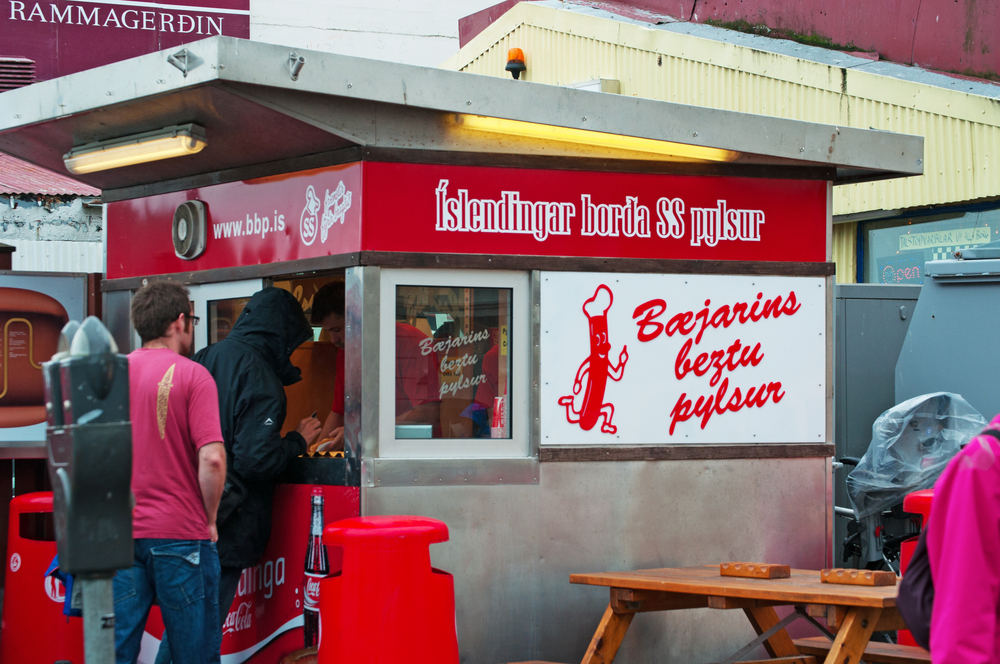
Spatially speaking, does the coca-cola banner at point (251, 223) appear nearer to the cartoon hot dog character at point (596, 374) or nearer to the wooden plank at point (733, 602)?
the cartoon hot dog character at point (596, 374)

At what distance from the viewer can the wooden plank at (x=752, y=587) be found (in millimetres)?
4223

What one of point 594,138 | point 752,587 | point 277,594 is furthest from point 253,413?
point 752,587

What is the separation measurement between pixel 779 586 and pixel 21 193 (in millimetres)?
13484

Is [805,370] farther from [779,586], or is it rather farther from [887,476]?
[779,586]

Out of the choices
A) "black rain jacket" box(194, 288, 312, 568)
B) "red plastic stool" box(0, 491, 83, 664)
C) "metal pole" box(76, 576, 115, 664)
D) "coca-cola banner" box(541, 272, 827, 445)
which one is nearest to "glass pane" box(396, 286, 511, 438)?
"coca-cola banner" box(541, 272, 827, 445)

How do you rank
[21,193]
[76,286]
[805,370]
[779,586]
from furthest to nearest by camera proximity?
[21,193], [76,286], [805,370], [779,586]

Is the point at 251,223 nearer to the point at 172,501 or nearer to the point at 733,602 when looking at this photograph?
the point at 172,501

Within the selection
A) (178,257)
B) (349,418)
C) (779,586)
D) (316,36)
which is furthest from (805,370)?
(316,36)

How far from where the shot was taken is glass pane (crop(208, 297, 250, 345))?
618cm

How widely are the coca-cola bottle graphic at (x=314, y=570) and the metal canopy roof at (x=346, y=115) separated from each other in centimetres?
179

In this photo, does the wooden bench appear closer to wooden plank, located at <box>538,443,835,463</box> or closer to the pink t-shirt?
wooden plank, located at <box>538,443,835,463</box>

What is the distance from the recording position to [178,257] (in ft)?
20.9

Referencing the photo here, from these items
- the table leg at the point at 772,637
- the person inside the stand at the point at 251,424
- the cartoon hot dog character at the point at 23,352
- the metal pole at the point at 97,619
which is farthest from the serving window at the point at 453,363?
the cartoon hot dog character at the point at 23,352

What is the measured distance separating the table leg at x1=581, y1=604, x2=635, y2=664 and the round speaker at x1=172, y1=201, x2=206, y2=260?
3050 mm
